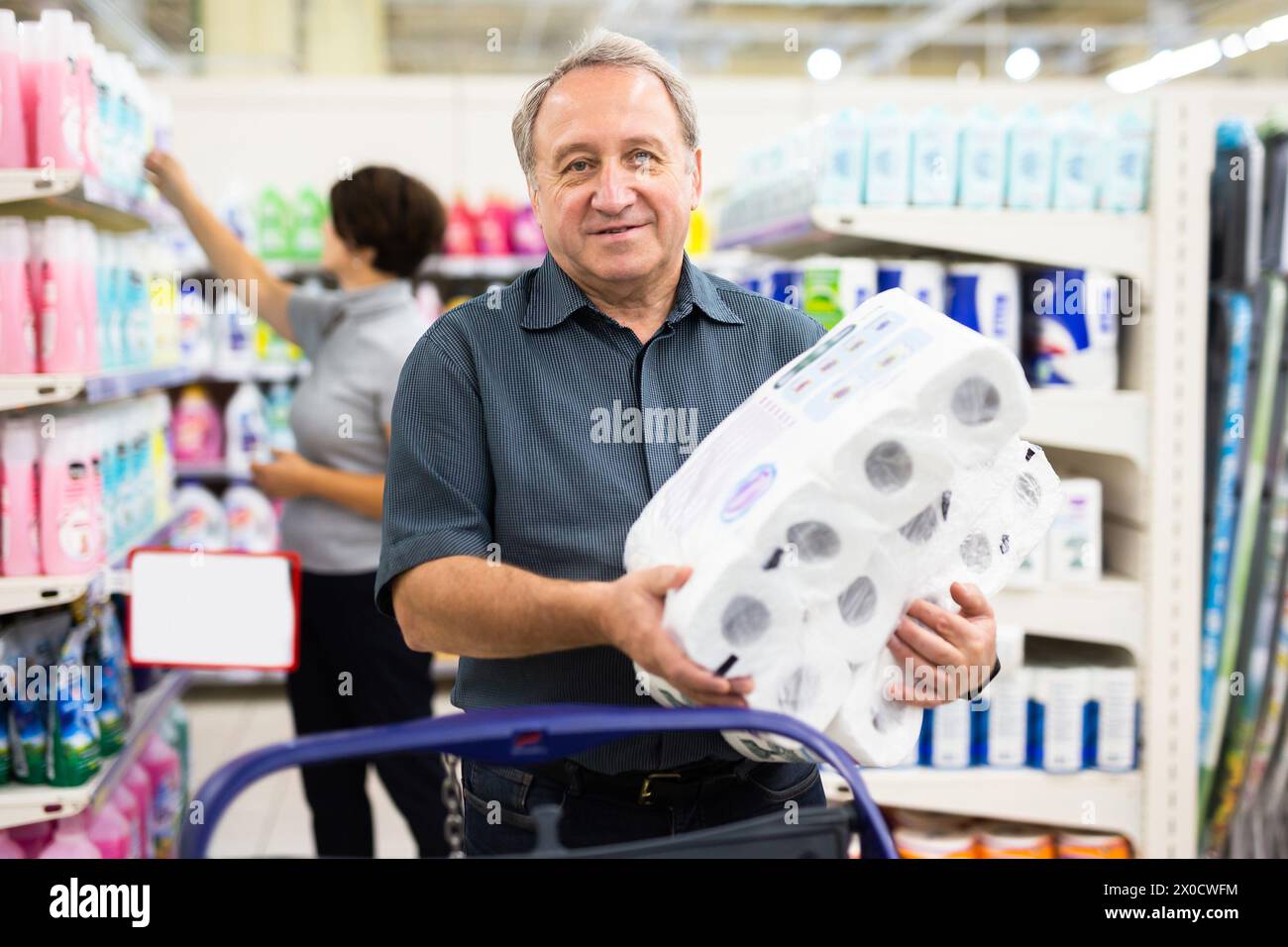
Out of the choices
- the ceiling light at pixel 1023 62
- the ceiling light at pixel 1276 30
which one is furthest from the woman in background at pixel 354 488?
the ceiling light at pixel 1023 62

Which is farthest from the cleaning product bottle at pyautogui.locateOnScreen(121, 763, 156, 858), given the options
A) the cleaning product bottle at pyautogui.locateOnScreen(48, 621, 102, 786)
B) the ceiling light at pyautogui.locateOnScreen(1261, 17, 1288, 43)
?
the ceiling light at pyautogui.locateOnScreen(1261, 17, 1288, 43)

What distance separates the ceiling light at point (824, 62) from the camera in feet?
46.7

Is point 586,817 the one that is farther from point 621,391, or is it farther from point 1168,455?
point 1168,455

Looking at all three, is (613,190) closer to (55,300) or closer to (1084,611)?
(55,300)

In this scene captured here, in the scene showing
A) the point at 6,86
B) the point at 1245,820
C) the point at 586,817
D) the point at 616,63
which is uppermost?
the point at 6,86

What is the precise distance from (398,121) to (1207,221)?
4.24 m

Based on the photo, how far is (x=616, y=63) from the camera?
1322 mm

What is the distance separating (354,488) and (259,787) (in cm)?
225

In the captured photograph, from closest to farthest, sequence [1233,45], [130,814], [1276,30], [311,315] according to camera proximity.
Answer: [130,814] → [311,315] → [1276,30] → [1233,45]

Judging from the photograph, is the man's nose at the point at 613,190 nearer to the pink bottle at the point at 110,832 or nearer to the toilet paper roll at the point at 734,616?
the toilet paper roll at the point at 734,616

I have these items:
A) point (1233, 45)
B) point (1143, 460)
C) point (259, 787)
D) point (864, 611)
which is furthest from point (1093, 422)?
point (1233, 45)

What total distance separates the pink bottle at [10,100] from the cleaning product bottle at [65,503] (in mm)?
485

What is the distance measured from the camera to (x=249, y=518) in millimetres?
5422

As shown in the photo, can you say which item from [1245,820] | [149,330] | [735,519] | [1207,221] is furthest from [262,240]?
[735,519]
